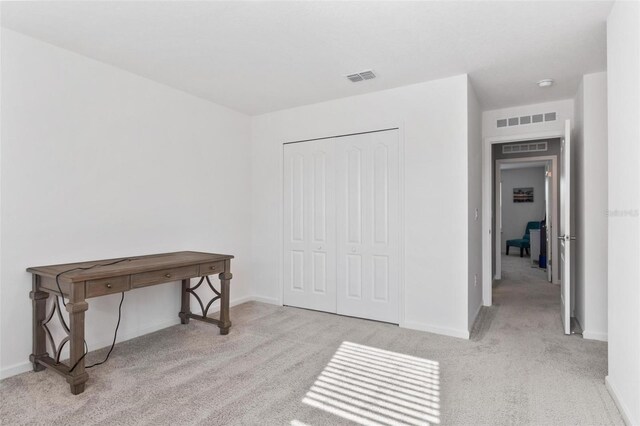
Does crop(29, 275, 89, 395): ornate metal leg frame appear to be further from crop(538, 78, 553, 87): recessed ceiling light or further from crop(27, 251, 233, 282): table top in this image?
crop(538, 78, 553, 87): recessed ceiling light

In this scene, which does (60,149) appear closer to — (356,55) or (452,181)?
(356,55)

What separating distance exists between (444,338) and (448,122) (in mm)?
2069

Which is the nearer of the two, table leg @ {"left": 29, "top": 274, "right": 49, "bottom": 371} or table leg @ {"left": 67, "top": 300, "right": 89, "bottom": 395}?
table leg @ {"left": 67, "top": 300, "right": 89, "bottom": 395}

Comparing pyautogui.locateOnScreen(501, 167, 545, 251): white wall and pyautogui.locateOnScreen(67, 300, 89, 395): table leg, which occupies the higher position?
pyautogui.locateOnScreen(501, 167, 545, 251): white wall

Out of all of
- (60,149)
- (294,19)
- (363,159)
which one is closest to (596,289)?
(363,159)

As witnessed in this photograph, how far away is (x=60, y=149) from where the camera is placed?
288 centimetres

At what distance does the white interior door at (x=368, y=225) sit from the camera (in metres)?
3.84

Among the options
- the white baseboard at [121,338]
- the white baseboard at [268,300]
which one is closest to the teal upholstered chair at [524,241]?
the white baseboard at [268,300]

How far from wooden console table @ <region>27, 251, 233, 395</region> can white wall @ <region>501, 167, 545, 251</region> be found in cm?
934

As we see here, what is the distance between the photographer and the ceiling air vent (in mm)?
3389

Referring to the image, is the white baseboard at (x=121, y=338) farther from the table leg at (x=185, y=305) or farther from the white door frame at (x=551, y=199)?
the white door frame at (x=551, y=199)

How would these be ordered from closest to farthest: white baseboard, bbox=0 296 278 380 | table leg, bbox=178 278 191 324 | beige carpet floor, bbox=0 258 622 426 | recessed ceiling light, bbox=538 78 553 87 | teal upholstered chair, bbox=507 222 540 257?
beige carpet floor, bbox=0 258 622 426 → white baseboard, bbox=0 296 278 380 → recessed ceiling light, bbox=538 78 553 87 → table leg, bbox=178 278 191 324 → teal upholstered chair, bbox=507 222 540 257

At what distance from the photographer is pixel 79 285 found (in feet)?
7.85

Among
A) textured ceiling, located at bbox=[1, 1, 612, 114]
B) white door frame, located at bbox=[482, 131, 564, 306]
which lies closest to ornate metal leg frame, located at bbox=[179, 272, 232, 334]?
textured ceiling, located at bbox=[1, 1, 612, 114]
